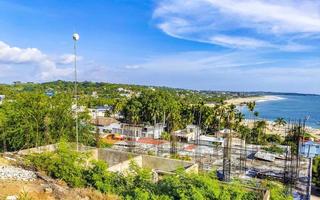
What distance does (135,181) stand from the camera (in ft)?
27.6

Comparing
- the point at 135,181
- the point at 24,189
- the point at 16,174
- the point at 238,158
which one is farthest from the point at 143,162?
the point at 238,158

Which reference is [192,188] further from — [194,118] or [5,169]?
[194,118]

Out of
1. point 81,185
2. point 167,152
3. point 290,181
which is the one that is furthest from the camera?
point 167,152

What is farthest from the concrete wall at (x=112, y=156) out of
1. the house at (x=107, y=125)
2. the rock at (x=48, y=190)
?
the house at (x=107, y=125)

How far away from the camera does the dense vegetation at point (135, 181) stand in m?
7.00

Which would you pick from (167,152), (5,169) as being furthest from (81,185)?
(167,152)

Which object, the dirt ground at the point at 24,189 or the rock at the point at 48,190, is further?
the rock at the point at 48,190

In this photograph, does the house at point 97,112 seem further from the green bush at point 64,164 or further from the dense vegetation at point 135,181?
the dense vegetation at point 135,181

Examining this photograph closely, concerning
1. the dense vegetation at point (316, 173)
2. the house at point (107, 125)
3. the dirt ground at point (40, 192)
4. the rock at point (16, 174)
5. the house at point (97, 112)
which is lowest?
the dense vegetation at point (316, 173)

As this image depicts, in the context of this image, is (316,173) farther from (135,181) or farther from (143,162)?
(135,181)

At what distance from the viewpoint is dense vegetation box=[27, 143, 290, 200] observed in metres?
7.00

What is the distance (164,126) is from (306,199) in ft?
74.7

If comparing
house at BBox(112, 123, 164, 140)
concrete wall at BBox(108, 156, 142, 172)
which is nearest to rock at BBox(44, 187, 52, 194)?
concrete wall at BBox(108, 156, 142, 172)

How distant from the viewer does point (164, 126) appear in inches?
1400
